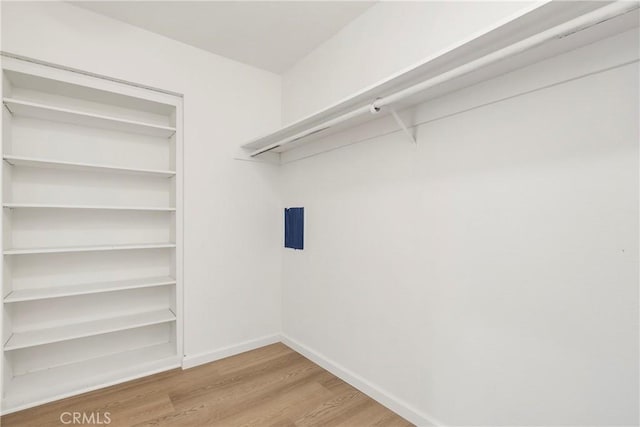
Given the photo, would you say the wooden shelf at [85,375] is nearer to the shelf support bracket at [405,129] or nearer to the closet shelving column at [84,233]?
the closet shelving column at [84,233]

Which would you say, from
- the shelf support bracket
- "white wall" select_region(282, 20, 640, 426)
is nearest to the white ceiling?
"white wall" select_region(282, 20, 640, 426)

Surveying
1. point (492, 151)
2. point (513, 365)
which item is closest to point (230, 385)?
point (513, 365)

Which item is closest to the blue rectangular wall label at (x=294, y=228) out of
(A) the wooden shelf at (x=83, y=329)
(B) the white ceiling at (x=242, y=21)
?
(A) the wooden shelf at (x=83, y=329)

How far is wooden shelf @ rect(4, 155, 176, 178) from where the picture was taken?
1959 millimetres

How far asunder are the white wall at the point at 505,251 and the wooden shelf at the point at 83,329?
1589 millimetres

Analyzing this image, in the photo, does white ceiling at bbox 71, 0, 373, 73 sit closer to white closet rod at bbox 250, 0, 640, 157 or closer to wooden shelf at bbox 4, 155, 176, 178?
white closet rod at bbox 250, 0, 640, 157

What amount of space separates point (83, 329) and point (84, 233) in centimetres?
72

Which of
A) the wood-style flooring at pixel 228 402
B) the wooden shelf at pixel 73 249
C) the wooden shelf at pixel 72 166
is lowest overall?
the wood-style flooring at pixel 228 402

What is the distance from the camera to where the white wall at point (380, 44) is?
1.56 meters

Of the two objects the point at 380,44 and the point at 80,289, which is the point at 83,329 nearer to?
the point at 80,289

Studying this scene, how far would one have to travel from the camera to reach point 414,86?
146cm

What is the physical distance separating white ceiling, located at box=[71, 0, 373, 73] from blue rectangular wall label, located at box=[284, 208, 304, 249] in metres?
1.46

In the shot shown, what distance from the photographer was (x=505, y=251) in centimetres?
144

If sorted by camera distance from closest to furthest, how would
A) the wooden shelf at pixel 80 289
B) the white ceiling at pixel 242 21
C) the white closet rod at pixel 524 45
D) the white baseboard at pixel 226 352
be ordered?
the white closet rod at pixel 524 45 < the wooden shelf at pixel 80 289 < the white ceiling at pixel 242 21 < the white baseboard at pixel 226 352
